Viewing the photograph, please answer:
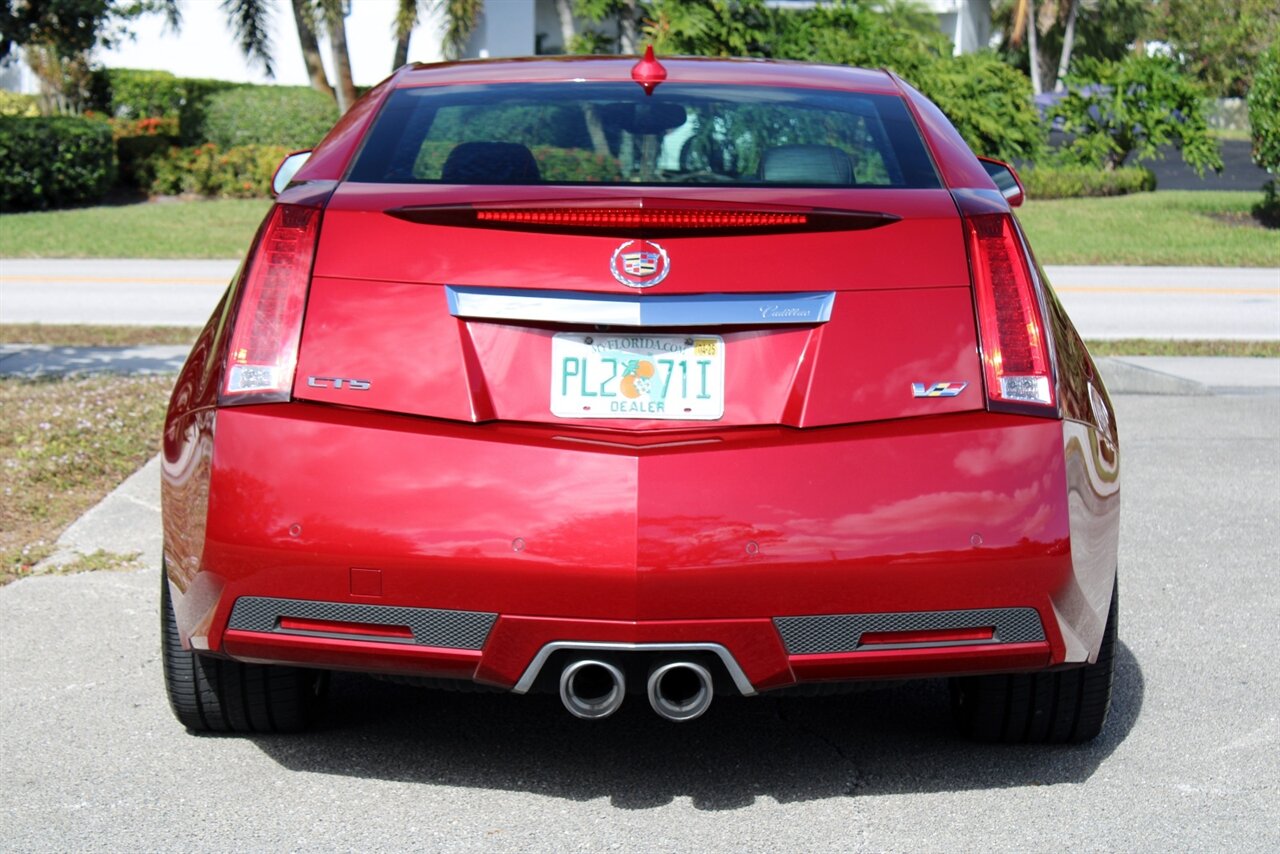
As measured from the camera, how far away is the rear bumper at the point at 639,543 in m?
3.32

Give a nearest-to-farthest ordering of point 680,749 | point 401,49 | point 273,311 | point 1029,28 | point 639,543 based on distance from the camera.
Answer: point 639,543 < point 273,311 < point 680,749 < point 401,49 < point 1029,28

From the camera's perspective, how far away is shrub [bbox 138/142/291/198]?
25.4 m

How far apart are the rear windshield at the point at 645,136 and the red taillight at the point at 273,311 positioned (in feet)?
0.85

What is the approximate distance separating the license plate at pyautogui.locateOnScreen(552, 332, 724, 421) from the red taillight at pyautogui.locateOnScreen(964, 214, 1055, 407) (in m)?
0.56

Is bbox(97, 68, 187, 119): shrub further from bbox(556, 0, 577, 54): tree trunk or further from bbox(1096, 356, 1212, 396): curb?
bbox(1096, 356, 1212, 396): curb

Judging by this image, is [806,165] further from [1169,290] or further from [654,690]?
[1169,290]

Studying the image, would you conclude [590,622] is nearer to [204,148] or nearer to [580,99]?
[580,99]

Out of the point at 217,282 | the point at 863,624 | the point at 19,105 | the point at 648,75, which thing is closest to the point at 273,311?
the point at 648,75

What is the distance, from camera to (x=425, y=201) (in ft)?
11.6

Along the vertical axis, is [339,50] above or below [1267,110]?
above

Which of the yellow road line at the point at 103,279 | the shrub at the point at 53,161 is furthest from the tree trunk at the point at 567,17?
the yellow road line at the point at 103,279

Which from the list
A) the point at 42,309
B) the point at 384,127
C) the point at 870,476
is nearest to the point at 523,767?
the point at 870,476

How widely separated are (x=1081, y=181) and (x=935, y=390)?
80.4 ft

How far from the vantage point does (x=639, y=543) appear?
329 centimetres
